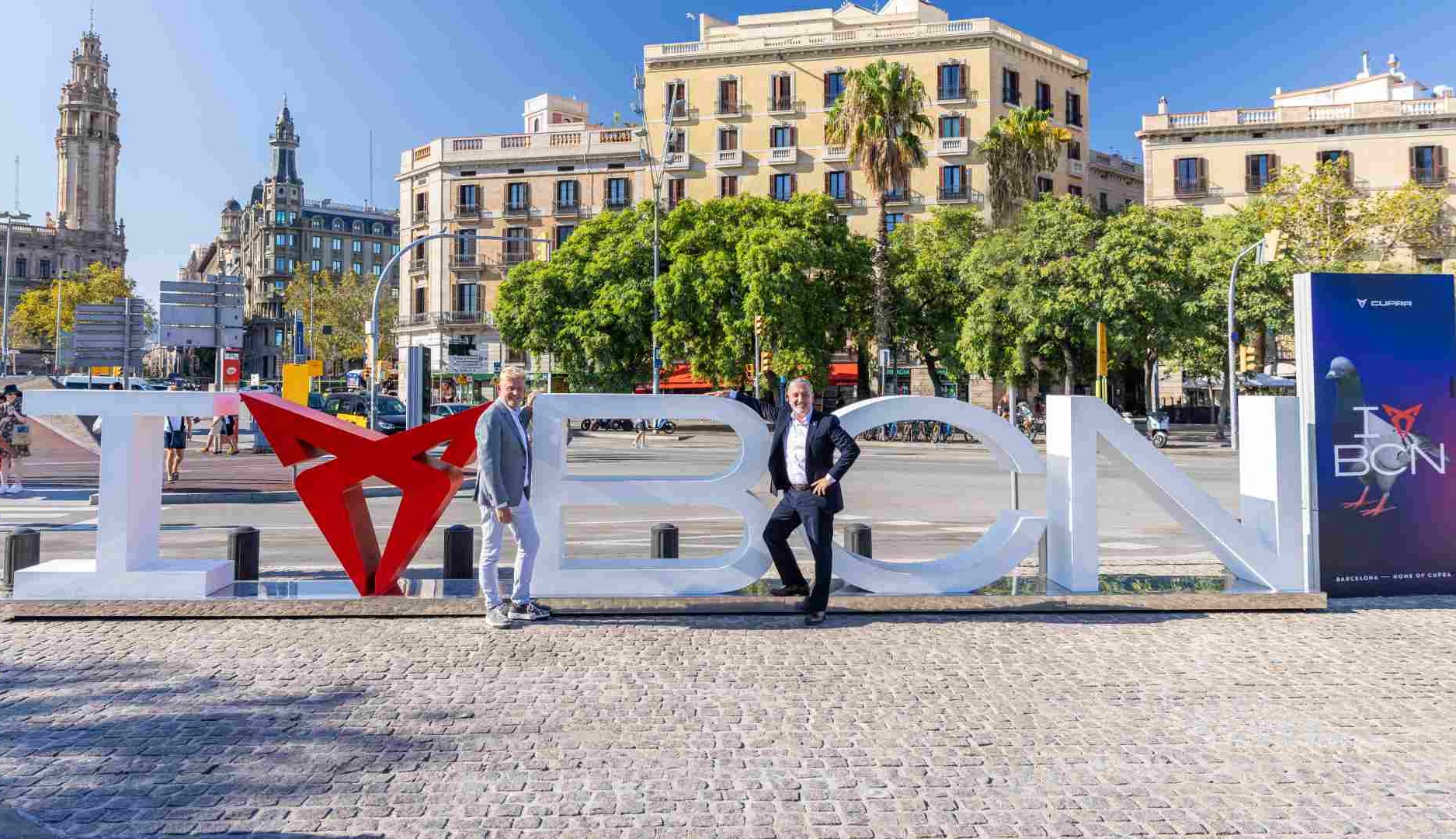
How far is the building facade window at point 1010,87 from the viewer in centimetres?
5241

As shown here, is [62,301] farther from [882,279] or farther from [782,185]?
[882,279]

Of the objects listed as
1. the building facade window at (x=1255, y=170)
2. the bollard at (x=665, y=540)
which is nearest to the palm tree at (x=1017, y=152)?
the building facade window at (x=1255, y=170)

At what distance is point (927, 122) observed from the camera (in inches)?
1481

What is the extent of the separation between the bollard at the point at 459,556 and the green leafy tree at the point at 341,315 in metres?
63.0

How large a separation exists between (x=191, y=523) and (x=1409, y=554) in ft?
45.7

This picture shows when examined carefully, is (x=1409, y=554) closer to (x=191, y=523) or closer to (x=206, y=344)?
(x=191, y=523)

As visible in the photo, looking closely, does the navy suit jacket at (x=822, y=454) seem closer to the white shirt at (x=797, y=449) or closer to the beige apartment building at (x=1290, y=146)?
the white shirt at (x=797, y=449)

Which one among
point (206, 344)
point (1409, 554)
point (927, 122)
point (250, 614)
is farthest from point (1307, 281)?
point (927, 122)

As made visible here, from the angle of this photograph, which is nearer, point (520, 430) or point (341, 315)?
point (520, 430)


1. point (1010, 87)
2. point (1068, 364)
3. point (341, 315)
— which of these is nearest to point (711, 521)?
point (1068, 364)

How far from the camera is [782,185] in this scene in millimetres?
54125

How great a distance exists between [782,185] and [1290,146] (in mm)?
26737

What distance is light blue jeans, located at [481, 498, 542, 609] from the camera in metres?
6.86

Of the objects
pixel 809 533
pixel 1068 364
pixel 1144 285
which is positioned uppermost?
pixel 1144 285
